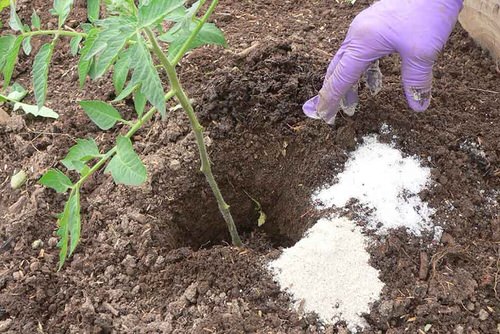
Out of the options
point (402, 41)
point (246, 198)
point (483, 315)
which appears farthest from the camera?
point (246, 198)

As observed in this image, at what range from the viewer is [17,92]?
2242 mm

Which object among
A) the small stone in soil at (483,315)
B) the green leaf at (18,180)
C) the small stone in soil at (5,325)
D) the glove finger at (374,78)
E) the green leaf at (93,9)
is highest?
the green leaf at (93,9)

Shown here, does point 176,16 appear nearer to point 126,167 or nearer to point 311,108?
point 126,167

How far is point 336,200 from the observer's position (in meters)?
1.81

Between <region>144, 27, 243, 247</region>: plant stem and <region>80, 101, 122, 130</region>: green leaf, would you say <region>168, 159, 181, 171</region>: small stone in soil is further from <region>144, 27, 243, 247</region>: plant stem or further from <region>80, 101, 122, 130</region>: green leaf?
<region>80, 101, 122, 130</region>: green leaf

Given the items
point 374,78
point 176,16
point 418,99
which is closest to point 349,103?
point 374,78

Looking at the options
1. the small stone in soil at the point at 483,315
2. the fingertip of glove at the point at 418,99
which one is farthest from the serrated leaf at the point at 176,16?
the small stone in soil at the point at 483,315

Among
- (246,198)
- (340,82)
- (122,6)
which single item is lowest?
(246,198)

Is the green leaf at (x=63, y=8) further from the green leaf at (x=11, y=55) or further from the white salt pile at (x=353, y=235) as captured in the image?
the white salt pile at (x=353, y=235)

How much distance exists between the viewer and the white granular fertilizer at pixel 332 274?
157cm

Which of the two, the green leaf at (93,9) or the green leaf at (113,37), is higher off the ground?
the green leaf at (113,37)

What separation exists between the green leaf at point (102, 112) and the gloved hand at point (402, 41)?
0.76 meters

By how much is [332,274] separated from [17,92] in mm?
1459

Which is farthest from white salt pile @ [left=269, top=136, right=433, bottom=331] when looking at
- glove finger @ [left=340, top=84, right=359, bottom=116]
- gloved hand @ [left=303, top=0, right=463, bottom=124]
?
gloved hand @ [left=303, top=0, right=463, bottom=124]
